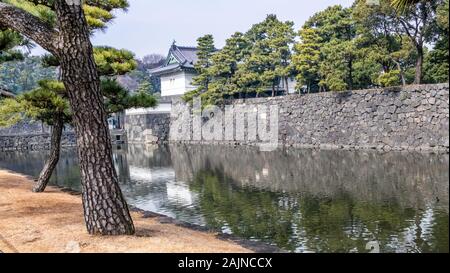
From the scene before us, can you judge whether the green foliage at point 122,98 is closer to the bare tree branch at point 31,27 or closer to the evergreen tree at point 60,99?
the evergreen tree at point 60,99

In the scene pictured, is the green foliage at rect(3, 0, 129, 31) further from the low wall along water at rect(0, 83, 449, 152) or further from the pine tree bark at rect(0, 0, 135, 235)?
the low wall along water at rect(0, 83, 449, 152)

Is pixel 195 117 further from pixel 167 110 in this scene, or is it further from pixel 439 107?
pixel 439 107

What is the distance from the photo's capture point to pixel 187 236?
18.8 feet

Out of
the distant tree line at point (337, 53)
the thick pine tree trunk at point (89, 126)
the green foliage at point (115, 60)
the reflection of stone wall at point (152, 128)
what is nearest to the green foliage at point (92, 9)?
the green foliage at point (115, 60)

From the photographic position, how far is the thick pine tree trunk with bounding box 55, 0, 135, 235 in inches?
197

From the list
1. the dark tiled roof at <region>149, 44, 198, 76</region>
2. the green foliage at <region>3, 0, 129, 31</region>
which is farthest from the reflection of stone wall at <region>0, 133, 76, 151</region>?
the green foliage at <region>3, 0, 129, 31</region>

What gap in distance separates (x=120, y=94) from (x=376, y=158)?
10958mm

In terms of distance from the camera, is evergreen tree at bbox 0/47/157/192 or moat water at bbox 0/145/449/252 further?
evergreen tree at bbox 0/47/157/192

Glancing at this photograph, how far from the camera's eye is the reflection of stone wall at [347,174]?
9.77 metres

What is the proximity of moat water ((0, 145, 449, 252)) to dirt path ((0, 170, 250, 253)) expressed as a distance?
4.17ft

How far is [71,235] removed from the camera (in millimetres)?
5273

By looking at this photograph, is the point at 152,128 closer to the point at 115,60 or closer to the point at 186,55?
the point at 186,55

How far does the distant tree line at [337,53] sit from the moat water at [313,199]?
5.28 m

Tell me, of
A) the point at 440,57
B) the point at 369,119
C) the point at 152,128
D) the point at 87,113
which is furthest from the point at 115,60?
the point at 152,128
